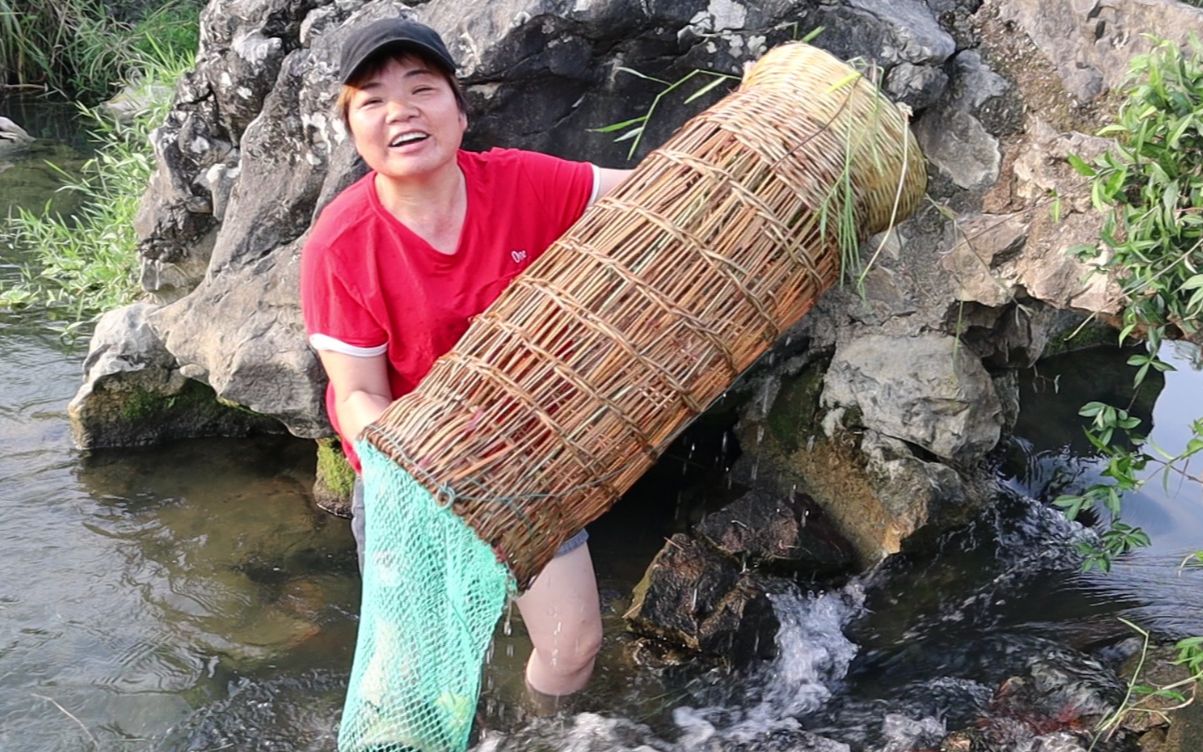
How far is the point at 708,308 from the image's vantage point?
88.5 inches

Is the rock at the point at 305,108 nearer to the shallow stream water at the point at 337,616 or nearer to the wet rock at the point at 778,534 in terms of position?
the shallow stream water at the point at 337,616

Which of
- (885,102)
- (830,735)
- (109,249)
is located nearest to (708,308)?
(885,102)

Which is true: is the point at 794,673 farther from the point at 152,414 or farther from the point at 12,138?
the point at 12,138

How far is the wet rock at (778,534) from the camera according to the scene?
138 inches

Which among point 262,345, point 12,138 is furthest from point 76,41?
point 262,345

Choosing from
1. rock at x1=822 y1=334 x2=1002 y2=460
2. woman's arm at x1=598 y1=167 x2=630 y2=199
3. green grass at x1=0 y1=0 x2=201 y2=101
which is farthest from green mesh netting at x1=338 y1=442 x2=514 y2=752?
green grass at x1=0 y1=0 x2=201 y2=101

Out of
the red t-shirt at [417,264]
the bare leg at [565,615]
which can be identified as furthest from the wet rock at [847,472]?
the red t-shirt at [417,264]

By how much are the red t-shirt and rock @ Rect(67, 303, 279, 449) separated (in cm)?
198

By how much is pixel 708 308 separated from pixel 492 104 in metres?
1.40

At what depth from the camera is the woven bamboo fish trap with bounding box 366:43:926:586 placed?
7.23 ft

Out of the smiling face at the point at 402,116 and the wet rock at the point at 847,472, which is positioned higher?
the smiling face at the point at 402,116

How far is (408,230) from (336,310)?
0.75ft

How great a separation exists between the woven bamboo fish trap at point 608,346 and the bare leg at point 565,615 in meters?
0.36

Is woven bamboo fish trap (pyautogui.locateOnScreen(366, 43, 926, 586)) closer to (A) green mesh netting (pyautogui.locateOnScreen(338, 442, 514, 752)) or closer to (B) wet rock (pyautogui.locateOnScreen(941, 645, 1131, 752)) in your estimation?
(A) green mesh netting (pyautogui.locateOnScreen(338, 442, 514, 752))
